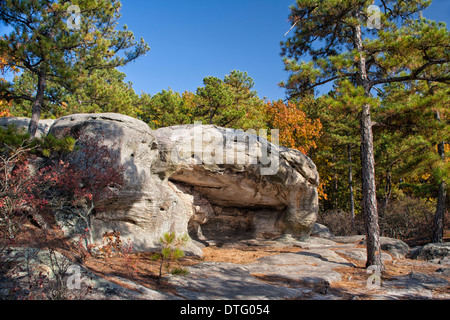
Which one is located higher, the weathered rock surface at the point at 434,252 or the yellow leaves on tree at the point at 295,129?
the yellow leaves on tree at the point at 295,129

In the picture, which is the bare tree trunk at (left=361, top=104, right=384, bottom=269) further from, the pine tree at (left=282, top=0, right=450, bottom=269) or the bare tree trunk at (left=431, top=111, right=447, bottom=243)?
the bare tree trunk at (left=431, top=111, right=447, bottom=243)

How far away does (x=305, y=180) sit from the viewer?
12500mm

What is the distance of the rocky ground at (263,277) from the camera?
14.0 ft

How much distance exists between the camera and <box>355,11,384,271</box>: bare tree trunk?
8094mm

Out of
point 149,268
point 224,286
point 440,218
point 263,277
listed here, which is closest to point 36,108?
point 149,268

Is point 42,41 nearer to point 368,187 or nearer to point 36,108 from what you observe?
point 36,108

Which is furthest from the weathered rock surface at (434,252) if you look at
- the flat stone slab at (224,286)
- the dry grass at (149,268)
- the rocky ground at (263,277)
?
the flat stone slab at (224,286)

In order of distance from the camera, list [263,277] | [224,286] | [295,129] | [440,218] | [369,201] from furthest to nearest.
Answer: [295,129]
[440,218]
[369,201]
[263,277]
[224,286]

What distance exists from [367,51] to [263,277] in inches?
288

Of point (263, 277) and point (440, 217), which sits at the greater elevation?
point (440, 217)

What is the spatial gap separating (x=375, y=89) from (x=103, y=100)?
11.3 metres

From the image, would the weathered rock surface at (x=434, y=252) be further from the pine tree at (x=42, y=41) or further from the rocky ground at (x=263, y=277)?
the pine tree at (x=42, y=41)

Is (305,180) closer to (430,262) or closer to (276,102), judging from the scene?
(430,262)

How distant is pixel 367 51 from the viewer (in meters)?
8.85
